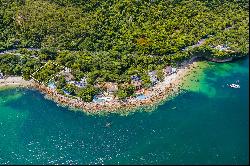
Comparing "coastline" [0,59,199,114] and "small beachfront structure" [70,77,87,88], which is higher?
"small beachfront structure" [70,77,87,88]

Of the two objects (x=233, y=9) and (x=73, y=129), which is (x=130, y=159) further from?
(x=233, y=9)

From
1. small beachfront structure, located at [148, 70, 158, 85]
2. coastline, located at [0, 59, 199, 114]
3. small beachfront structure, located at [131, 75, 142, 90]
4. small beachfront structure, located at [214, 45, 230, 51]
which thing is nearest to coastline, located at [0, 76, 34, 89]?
coastline, located at [0, 59, 199, 114]

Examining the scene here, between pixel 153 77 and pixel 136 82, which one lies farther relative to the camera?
pixel 153 77

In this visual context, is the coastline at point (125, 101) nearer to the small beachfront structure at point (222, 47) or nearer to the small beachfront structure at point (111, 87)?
the small beachfront structure at point (111, 87)

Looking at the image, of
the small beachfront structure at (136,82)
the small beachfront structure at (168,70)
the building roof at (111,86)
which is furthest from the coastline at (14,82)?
the small beachfront structure at (168,70)

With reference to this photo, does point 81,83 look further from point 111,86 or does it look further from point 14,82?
point 14,82

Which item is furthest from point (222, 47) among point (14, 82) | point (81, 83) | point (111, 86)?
point (14, 82)

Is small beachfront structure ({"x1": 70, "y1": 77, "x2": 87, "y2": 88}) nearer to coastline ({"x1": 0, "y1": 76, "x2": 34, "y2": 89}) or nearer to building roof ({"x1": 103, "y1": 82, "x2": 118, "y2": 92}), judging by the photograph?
building roof ({"x1": 103, "y1": 82, "x2": 118, "y2": 92})

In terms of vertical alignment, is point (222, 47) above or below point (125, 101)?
above
